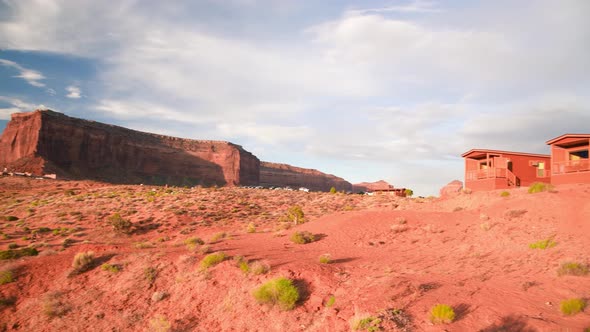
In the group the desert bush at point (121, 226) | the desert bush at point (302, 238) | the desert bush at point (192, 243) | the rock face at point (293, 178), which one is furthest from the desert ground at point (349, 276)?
the rock face at point (293, 178)

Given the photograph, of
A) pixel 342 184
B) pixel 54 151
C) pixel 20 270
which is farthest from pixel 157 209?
pixel 342 184

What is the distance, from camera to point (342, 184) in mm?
169000

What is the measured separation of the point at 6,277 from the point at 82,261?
2.72 m

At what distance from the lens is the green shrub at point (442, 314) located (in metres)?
7.94

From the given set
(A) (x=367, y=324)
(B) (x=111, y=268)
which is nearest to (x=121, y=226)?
(B) (x=111, y=268)

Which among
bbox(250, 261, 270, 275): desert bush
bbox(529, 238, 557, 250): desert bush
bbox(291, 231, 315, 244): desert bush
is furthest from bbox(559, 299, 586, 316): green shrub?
bbox(291, 231, 315, 244): desert bush

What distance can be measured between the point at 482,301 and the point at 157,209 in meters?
30.2

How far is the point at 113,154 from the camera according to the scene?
81125 millimetres

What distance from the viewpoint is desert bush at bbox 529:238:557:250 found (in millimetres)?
13509

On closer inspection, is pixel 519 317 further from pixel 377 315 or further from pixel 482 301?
pixel 377 315

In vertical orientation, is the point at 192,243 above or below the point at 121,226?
above

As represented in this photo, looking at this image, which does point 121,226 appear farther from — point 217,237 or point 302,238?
point 302,238

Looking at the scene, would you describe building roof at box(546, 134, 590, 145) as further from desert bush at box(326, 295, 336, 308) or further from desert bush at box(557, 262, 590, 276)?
desert bush at box(326, 295, 336, 308)

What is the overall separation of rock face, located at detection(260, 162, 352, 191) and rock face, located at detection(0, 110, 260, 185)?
86.2 ft
